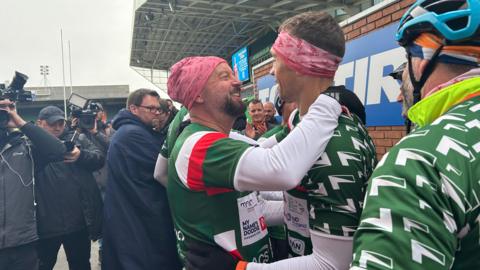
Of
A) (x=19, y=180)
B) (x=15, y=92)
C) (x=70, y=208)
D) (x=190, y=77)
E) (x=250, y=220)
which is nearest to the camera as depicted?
(x=250, y=220)

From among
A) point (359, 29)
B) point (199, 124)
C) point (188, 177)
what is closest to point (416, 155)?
point (188, 177)

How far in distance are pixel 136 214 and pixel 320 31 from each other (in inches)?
81.3

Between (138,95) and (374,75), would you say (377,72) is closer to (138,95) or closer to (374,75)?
(374,75)

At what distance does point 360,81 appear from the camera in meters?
4.48

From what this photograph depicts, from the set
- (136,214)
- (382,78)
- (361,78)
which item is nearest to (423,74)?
(136,214)

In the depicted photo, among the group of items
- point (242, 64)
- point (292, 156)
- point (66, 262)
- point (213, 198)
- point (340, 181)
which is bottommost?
point (66, 262)

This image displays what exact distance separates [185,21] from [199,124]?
65.6 feet

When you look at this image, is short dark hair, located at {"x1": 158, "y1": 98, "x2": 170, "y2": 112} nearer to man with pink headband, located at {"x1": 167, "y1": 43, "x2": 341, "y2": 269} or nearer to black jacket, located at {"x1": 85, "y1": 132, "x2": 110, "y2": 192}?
man with pink headband, located at {"x1": 167, "y1": 43, "x2": 341, "y2": 269}

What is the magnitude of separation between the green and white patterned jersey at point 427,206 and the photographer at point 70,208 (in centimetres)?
370

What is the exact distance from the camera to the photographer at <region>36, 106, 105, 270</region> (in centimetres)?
361

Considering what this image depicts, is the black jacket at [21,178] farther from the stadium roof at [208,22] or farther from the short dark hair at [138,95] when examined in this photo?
the stadium roof at [208,22]

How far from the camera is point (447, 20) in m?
0.96

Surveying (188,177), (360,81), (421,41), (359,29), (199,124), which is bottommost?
(188,177)

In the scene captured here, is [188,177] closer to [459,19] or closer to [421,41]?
[421,41]
